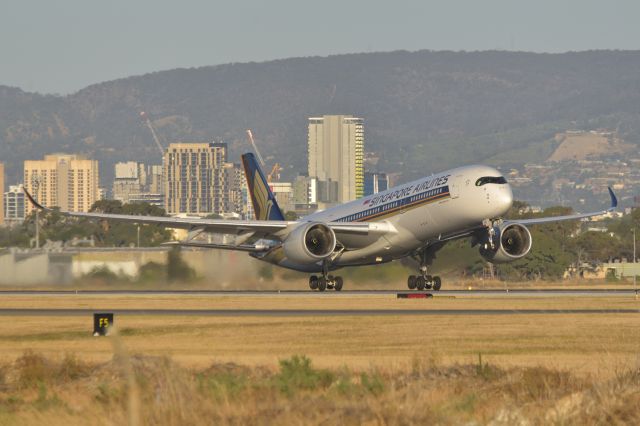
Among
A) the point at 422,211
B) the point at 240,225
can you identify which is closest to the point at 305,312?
the point at 422,211

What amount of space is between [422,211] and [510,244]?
6743 millimetres

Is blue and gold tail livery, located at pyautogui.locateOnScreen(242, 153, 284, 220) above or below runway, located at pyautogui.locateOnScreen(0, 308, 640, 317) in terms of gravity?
above

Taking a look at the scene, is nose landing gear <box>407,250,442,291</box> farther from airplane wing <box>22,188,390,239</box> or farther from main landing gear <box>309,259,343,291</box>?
airplane wing <box>22,188,390,239</box>

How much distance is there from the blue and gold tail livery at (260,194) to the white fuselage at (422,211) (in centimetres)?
897

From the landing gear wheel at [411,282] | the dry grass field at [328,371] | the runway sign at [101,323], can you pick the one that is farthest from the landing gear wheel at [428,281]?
→ the runway sign at [101,323]

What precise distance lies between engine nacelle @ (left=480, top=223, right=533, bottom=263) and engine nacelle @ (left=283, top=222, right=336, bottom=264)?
811 centimetres

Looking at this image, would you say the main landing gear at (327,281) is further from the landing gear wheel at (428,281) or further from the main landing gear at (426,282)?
the landing gear wheel at (428,281)

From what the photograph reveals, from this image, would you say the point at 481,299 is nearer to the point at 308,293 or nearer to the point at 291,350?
the point at 308,293

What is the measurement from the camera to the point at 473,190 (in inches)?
2655

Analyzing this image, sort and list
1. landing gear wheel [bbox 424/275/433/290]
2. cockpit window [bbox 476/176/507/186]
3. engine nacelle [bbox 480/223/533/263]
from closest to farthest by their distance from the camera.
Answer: cockpit window [bbox 476/176/507/186] < engine nacelle [bbox 480/223/533/263] < landing gear wheel [bbox 424/275/433/290]

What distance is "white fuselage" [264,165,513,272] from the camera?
67500mm

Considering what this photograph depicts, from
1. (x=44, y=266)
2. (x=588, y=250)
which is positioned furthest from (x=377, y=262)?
(x=588, y=250)

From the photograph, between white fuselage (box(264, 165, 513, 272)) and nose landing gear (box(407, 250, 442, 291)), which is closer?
white fuselage (box(264, 165, 513, 272))

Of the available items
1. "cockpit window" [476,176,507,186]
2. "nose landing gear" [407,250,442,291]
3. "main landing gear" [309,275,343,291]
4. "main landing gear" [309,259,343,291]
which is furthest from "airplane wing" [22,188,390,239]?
"cockpit window" [476,176,507,186]
